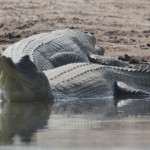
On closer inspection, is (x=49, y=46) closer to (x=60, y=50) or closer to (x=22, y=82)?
(x=60, y=50)

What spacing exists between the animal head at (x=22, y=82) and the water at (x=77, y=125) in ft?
0.52

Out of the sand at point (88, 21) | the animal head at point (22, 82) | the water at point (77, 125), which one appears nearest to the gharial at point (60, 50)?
the sand at point (88, 21)

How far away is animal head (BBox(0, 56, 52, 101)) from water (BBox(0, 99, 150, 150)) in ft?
0.52

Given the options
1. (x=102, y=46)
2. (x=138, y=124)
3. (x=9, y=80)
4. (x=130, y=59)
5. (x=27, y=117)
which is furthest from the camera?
(x=102, y=46)

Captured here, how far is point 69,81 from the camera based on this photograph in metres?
13.5

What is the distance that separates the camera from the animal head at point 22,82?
12.5m

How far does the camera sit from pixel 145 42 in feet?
58.9

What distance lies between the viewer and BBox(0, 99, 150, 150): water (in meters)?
8.85

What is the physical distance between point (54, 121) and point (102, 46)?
269 inches

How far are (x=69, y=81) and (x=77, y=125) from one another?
3.14 m

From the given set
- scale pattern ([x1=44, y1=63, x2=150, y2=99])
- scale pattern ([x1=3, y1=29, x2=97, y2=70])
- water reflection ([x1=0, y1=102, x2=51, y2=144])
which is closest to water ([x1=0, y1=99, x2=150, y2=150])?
water reflection ([x1=0, y1=102, x2=51, y2=144])

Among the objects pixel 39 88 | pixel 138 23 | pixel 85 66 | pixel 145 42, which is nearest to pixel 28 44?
pixel 85 66

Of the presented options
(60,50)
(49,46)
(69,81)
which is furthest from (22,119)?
(60,50)

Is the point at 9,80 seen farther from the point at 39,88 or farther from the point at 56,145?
the point at 56,145
